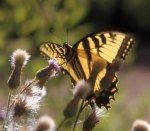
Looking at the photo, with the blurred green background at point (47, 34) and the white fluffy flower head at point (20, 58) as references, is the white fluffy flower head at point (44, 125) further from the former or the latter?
the blurred green background at point (47, 34)

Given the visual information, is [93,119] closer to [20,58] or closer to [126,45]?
[20,58]

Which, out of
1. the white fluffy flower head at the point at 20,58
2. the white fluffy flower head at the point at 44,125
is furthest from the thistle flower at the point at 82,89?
the white fluffy flower head at the point at 20,58

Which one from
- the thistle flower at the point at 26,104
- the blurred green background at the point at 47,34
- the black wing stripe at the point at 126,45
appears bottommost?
the thistle flower at the point at 26,104

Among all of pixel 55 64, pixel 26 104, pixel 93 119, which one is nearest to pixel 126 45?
pixel 55 64

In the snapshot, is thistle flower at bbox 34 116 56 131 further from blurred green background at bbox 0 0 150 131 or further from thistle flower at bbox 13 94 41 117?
blurred green background at bbox 0 0 150 131

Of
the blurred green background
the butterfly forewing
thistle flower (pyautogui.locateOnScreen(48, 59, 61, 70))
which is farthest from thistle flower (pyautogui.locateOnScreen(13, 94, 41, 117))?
the blurred green background
